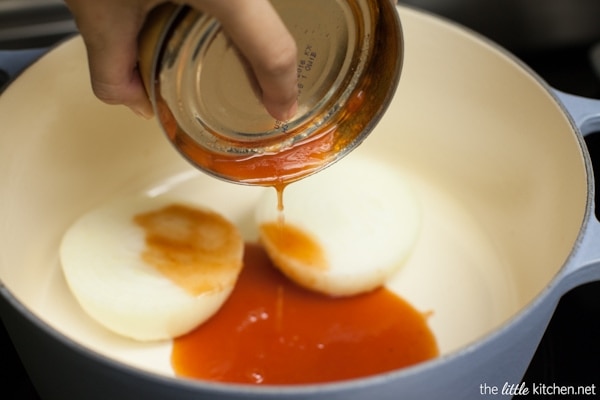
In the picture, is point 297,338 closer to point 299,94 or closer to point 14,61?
point 299,94

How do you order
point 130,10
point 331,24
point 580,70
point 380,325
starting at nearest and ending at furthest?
point 130,10 < point 331,24 < point 380,325 < point 580,70

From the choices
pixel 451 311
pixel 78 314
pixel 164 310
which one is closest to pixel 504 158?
pixel 451 311

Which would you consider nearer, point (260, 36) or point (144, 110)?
point (260, 36)

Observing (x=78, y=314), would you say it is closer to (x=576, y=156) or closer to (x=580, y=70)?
(x=576, y=156)

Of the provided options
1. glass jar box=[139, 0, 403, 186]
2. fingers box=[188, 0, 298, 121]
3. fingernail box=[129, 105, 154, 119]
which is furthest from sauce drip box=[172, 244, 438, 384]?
fingers box=[188, 0, 298, 121]

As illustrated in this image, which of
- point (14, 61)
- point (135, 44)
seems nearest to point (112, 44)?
point (135, 44)

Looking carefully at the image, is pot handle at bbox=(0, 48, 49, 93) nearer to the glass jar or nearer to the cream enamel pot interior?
the cream enamel pot interior

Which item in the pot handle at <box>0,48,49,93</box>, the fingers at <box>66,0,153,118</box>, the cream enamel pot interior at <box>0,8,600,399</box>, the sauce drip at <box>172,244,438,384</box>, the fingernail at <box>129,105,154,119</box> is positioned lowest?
the sauce drip at <box>172,244,438,384</box>
